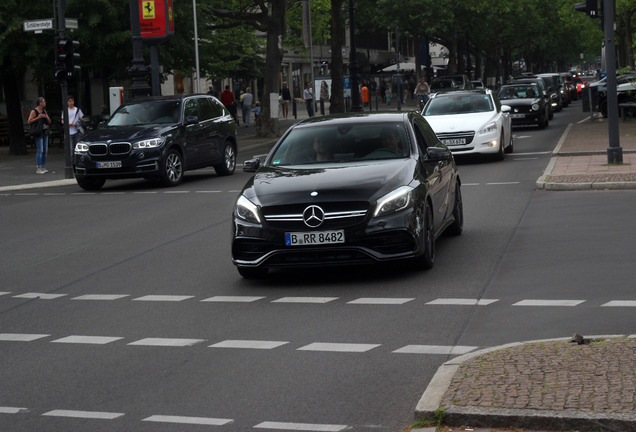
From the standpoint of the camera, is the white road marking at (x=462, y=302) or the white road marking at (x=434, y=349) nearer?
the white road marking at (x=434, y=349)

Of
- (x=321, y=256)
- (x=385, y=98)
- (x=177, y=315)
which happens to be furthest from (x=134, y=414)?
(x=385, y=98)

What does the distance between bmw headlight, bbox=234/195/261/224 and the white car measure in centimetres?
1468

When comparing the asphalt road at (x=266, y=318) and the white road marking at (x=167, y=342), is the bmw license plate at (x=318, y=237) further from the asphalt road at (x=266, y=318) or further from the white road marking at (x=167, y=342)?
the white road marking at (x=167, y=342)

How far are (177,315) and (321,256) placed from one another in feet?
5.04

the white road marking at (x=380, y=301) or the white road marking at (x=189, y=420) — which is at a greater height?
the white road marking at (x=189, y=420)

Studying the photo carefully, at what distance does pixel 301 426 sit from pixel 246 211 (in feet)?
15.8

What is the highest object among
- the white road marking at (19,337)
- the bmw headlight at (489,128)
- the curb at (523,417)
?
the bmw headlight at (489,128)

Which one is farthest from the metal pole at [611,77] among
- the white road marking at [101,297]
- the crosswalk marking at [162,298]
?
the white road marking at [101,297]

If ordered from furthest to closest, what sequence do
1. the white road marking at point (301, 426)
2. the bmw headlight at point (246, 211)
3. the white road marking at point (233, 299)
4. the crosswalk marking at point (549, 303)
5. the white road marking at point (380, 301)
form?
the bmw headlight at point (246, 211) → the white road marking at point (233, 299) → the white road marking at point (380, 301) → the crosswalk marking at point (549, 303) → the white road marking at point (301, 426)

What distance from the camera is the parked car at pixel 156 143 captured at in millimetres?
23188

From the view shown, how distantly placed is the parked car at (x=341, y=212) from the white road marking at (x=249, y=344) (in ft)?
7.35

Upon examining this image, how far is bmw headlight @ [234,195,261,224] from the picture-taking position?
10.5 m

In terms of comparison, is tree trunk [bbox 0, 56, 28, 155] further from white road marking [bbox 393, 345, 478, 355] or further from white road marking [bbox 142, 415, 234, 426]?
white road marking [bbox 142, 415, 234, 426]

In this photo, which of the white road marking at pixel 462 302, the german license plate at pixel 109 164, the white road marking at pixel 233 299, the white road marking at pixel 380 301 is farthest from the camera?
the german license plate at pixel 109 164
